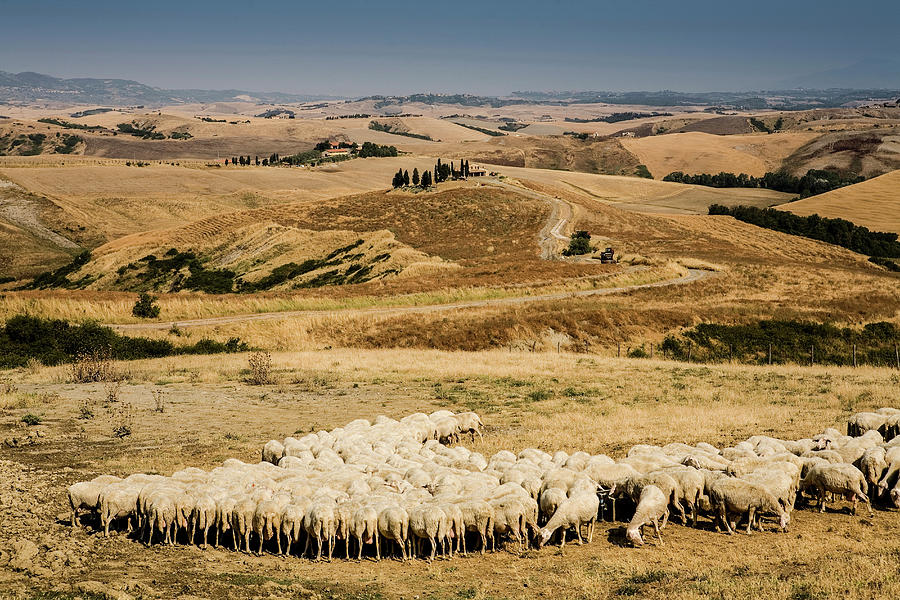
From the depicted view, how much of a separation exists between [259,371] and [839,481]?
27.0 metres

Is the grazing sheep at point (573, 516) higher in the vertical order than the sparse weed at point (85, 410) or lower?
higher

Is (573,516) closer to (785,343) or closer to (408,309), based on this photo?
(785,343)

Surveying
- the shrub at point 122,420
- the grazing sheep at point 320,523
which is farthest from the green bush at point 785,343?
the grazing sheep at point 320,523

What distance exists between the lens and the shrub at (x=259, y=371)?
36312mm

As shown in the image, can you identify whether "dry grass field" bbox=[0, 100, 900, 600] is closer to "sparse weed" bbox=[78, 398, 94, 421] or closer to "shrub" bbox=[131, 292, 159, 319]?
"sparse weed" bbox=[78, 398, 94, 421]

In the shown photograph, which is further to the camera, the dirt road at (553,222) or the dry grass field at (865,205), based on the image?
the dry grass field at (865,205)

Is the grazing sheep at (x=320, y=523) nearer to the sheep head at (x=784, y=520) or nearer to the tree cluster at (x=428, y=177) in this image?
the sheep head at (x=784, y=520)

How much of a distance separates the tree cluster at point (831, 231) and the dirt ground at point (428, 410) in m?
101

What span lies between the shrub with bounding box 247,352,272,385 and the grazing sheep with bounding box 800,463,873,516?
2580cm

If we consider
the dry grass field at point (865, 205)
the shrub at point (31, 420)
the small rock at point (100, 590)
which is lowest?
the shrub at point (31, 420)

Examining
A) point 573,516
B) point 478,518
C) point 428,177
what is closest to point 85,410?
point 478,518

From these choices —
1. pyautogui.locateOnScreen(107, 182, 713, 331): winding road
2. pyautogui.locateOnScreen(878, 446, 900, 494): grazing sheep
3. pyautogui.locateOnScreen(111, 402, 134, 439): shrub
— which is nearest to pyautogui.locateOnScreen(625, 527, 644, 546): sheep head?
pyautogui.locateOnScreen(878, 446, 900, 494): grazing sheep

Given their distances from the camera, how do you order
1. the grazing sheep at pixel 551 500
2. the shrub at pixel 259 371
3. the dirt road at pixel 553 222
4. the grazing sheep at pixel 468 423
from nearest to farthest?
the grazing sheep at pixel 551 500 → the grazing sheep at pixel 468 423 → the shrub at pixel 259 371 → the dirt road at pixel 553 222

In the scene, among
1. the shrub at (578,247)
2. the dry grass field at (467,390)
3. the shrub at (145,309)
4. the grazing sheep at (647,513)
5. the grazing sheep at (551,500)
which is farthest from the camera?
the shrub at (578,247)
